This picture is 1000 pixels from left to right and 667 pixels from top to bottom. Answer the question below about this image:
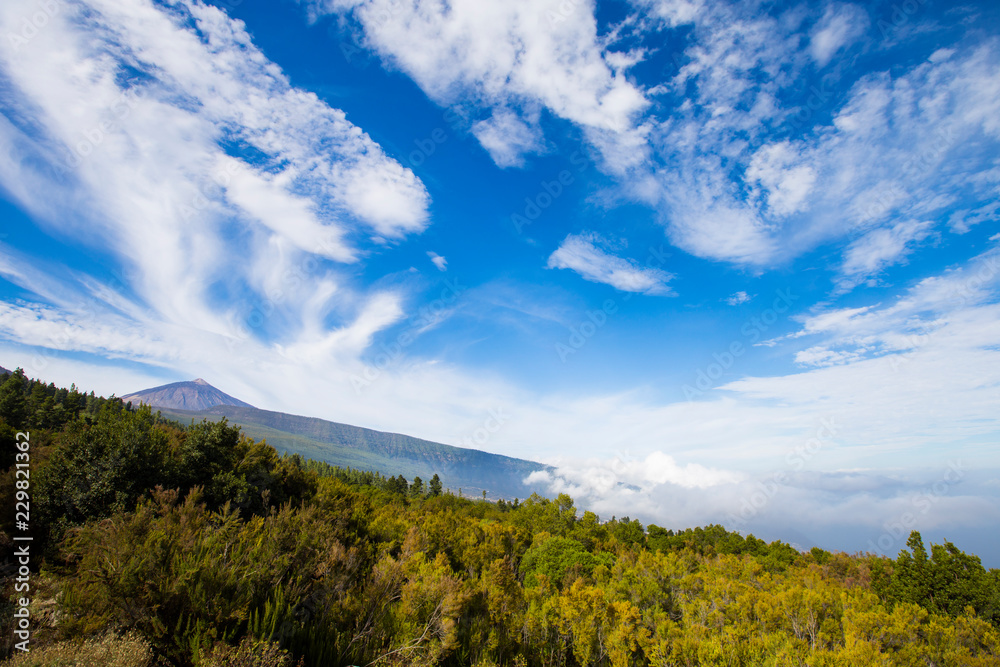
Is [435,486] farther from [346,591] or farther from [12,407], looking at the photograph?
[346,591]

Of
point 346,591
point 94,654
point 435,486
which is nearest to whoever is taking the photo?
point 94,654

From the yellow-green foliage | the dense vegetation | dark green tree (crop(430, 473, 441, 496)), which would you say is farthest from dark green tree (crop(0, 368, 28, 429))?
dark green tree (crop(430, 473, 441, 496))

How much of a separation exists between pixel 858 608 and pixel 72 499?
50643 millimetres

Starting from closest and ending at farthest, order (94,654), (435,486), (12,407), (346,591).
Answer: (94,654) → (346,591) → (12,407) → (435,486)

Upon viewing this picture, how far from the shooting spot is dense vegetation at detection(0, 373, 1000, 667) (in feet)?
32.5

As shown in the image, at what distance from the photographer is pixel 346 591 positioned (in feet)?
59.1

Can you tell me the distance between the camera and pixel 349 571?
67.0 ft

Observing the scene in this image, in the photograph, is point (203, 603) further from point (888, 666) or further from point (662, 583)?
point (662, 583)

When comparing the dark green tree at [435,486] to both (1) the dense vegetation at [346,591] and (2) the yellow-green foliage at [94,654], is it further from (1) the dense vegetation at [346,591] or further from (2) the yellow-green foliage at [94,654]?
(2) the yellow-green foliage at [94,654]

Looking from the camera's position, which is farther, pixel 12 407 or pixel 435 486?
pixel 435 486

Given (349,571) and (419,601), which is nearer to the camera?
(419,601)

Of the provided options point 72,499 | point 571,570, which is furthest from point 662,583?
point 72,499

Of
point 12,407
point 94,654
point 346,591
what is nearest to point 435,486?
point 12,407

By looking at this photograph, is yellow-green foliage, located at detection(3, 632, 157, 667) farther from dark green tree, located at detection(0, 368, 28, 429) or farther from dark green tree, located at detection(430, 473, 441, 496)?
dark green tree, located at detection(430, 473, 441, 496)
